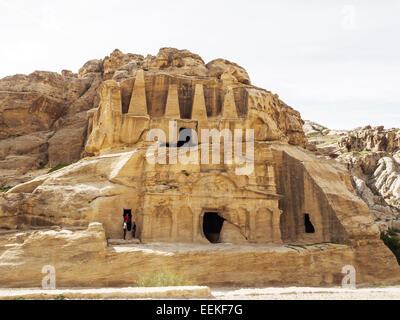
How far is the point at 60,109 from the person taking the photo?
1967 inches

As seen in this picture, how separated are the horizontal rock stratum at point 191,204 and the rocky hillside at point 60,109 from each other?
0.91 m

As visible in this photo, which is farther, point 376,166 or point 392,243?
point 376,166

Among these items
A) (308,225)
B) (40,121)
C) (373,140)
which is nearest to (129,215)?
(308,225)

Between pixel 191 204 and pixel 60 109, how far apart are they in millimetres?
30194

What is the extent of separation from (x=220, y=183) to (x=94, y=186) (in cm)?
899

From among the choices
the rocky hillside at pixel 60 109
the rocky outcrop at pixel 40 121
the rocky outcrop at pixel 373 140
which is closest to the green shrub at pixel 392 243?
the rocky hillside at pixel 60 109

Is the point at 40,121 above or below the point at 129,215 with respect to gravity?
above

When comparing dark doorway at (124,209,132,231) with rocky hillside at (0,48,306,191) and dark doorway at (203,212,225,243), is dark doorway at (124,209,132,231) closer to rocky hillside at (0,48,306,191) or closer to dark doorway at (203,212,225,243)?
Answer: dark doorway at (203,212,225,243)

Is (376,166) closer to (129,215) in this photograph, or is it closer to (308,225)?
(308,225)

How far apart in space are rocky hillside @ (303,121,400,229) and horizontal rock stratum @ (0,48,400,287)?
17803mm

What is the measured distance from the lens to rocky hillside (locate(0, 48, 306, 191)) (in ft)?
140

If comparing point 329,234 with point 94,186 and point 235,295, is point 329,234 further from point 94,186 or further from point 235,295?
point 94,186
